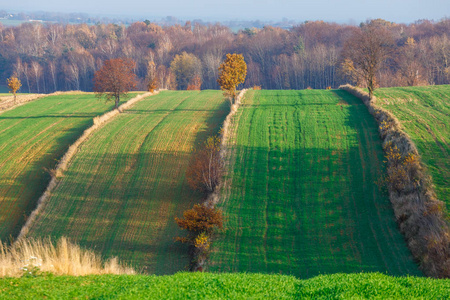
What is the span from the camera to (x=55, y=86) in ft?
369

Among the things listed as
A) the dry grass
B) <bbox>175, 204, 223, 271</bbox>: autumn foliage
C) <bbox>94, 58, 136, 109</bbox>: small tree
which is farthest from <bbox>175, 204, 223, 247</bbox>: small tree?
<bbox>94, 58, 136, 109</bbox>: small tree

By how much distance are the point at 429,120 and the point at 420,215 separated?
17.0 metres

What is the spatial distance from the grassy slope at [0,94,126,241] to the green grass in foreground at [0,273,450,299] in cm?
1586

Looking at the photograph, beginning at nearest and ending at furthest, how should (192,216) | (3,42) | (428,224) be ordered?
1. (428,224)
2. (192,216)
3. (3,42)

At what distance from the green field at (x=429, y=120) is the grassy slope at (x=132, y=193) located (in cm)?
1568

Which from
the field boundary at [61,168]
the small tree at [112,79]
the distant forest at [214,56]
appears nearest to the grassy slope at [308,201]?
the field boundary at [61,168]

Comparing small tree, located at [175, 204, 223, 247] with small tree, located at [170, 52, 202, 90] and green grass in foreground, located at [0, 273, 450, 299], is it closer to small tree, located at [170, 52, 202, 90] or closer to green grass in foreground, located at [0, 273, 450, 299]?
green grass in foreground, located at [0, 273, 450, 299]

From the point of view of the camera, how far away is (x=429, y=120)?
34.8 metres

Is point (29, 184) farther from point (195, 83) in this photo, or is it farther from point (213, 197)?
point (195, 83)

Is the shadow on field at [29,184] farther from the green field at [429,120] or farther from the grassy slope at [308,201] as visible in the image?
the green field at [429,120]

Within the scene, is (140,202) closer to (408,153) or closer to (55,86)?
(408,153)

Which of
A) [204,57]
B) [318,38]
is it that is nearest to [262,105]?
[204,57]

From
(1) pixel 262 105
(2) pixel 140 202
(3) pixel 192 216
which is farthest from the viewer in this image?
(1) pixel 262 105

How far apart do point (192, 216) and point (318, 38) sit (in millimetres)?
99224
